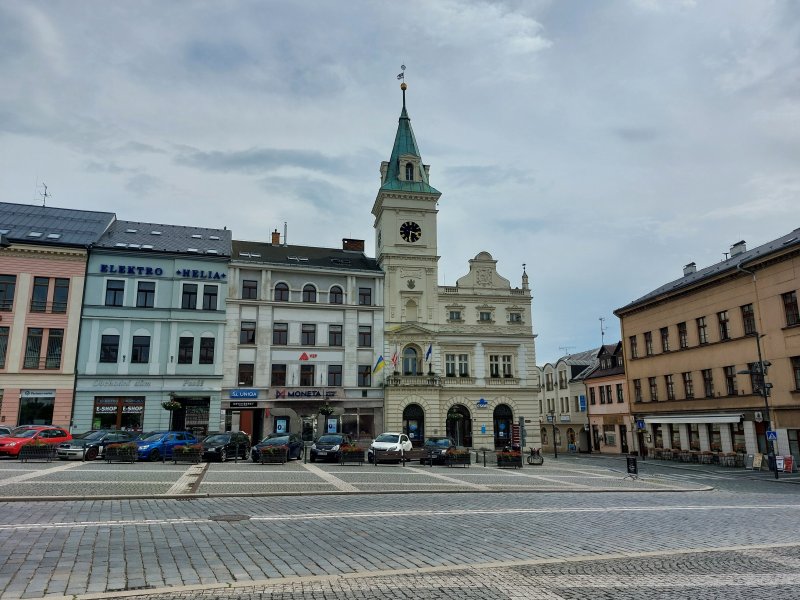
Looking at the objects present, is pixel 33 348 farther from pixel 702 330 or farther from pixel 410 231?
pixel 702 330

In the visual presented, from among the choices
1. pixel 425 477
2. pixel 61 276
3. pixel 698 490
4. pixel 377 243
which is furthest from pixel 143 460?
pixel 377 243

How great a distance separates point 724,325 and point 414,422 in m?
24.4

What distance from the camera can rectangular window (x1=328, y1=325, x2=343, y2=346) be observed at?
156 ft

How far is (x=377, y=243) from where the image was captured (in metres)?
54.2

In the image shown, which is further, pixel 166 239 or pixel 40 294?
pixel 166 239

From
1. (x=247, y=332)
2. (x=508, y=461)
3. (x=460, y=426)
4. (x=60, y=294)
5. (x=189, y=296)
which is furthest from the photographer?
(x=460, y=426)

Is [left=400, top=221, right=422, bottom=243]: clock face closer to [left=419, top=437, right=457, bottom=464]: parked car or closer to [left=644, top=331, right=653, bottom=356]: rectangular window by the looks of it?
[left=644, top=331, right=653, bottom=356]: rectangular window

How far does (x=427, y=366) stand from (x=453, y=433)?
6.38 metres

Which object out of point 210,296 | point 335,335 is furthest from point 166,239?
point 335,335

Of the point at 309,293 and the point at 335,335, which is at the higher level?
the point at 309,293

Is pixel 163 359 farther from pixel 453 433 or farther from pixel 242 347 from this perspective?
pixel 453 433

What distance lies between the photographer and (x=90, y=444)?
92.9ft

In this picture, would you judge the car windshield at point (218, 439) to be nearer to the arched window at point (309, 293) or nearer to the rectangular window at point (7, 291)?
the arched window at point (309, 293)

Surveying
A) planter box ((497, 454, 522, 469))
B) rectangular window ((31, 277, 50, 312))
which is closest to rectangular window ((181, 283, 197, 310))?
rectangular window ((31, 277, 50, 312))
